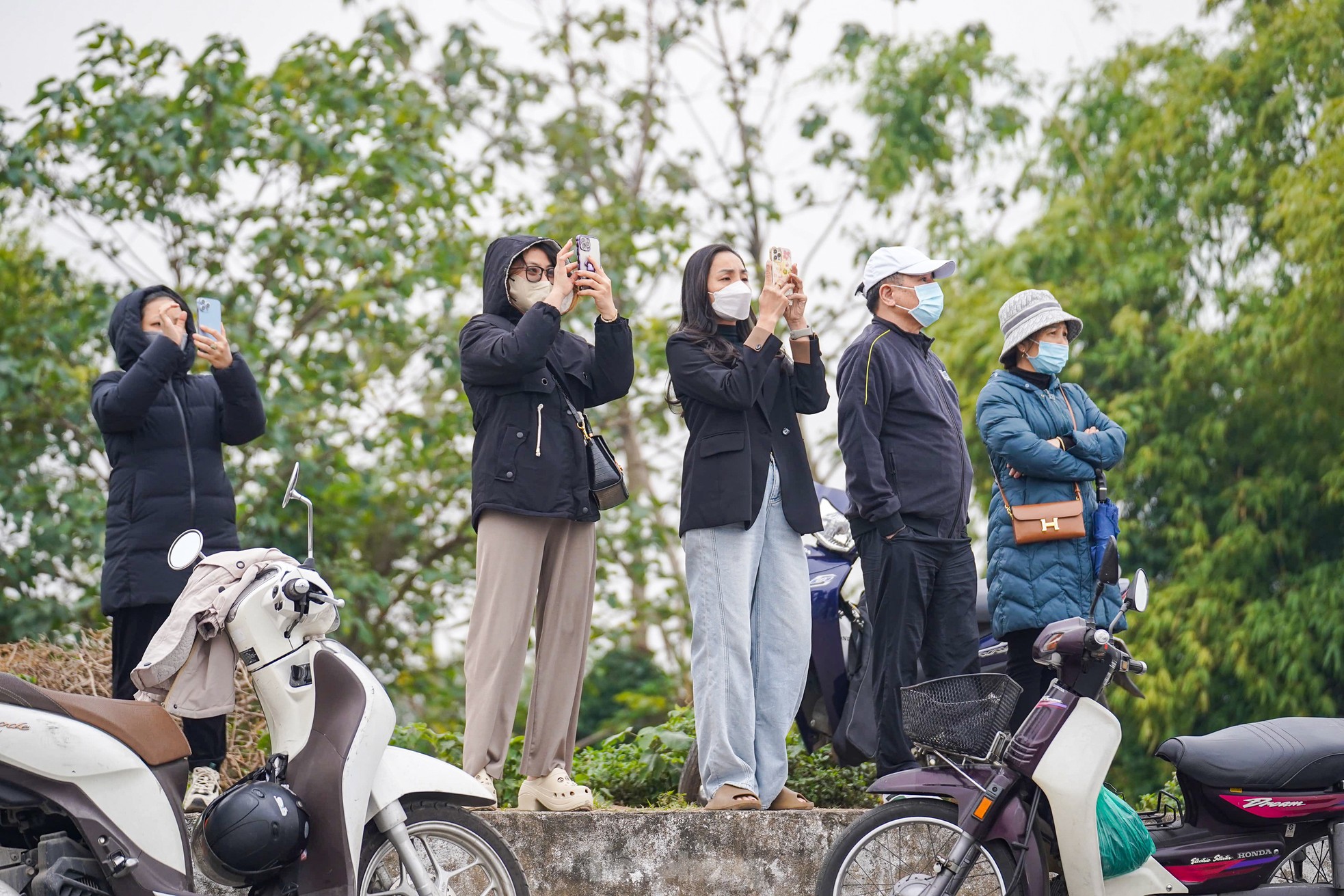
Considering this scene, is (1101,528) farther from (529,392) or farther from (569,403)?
(529,392)

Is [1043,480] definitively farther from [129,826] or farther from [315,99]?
[315,99]

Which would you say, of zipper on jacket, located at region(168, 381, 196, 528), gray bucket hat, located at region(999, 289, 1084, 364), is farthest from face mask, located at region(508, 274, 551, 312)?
gray bucket hat, located at region(999, 289, 1084, 364)

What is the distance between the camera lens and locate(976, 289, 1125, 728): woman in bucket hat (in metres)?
5.34

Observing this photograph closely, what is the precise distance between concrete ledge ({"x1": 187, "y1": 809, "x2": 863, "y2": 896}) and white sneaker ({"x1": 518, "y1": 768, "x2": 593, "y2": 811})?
0.31ft

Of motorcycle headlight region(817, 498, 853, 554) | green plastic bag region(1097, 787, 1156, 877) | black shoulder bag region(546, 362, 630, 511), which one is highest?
black shoulder bag region(546, 362, 630, 511)

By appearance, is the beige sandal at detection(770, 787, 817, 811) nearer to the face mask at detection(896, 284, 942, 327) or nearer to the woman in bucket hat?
the woman in bucket hat

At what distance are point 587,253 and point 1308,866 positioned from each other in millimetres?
3171

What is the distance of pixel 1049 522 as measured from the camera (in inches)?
212

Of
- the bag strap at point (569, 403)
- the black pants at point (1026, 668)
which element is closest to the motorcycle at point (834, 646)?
the black pants at point (1026, 668)

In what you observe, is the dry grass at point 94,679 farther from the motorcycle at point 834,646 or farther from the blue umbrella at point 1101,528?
the blue umbrella at point 1101,528

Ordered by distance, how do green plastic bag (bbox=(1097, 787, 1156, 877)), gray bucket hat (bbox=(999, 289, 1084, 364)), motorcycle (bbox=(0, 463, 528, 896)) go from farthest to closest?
gray bucket hat (bbox=(999, 289, 1084, 364)) < green plastic bag (bbox=(1097, 787, 1156, 877)) < motorcycle (bbox=(0, 463, 528, 896))

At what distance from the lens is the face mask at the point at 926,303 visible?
18.5ft

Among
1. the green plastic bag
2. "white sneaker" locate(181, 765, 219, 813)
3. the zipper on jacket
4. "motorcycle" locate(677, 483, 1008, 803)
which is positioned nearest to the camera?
the green plastic bag

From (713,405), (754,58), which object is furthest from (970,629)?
(754,58)
